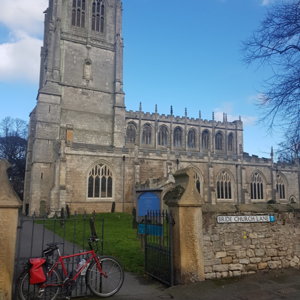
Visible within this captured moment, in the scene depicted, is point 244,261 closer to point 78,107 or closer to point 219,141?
point 78,107

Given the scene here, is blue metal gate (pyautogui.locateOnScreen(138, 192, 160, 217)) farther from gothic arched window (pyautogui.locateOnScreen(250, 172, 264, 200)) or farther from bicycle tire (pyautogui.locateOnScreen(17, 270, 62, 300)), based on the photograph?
gothic arched window (pyautogui.locateOnScreen(250, 172, 264, 200))

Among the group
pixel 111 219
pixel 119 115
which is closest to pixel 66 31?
pixel 119 115

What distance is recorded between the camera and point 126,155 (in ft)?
89.5

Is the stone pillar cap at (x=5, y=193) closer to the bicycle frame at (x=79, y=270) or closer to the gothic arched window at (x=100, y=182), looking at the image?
the bicycle frame at (x=79, y=270)

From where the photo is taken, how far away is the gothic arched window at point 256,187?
3341 cm

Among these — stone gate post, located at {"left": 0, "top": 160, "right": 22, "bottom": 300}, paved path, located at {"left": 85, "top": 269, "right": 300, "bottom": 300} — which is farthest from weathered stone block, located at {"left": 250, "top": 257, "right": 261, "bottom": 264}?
stone gate post, located at {"left": 0, "top": 160, "right": 22, "bottom": 300}

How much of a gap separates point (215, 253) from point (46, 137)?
25.9 m

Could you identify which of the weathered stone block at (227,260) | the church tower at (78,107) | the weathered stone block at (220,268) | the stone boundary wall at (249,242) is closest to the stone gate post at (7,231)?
the stone boundary wall at (249,242)

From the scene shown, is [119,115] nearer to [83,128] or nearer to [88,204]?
[83,128]

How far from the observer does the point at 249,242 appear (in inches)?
265

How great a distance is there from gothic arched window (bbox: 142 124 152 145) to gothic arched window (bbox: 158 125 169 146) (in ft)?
5.02

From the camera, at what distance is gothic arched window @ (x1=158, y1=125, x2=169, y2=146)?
44.3 metres

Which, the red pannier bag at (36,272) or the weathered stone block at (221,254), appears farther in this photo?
the weathered stone block at (221,254)

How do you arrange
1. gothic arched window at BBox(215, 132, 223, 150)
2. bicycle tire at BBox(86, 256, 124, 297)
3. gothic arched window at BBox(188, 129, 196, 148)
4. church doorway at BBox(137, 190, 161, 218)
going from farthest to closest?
gothic arched window at BBox(215, 132, 223, 150) → gothic arched window at BBox(188, 129, 196, 148) → church doorway at BBox(137, 190, 161, 218) → bicycle tire at BBox(86, 256, 124, 297)
